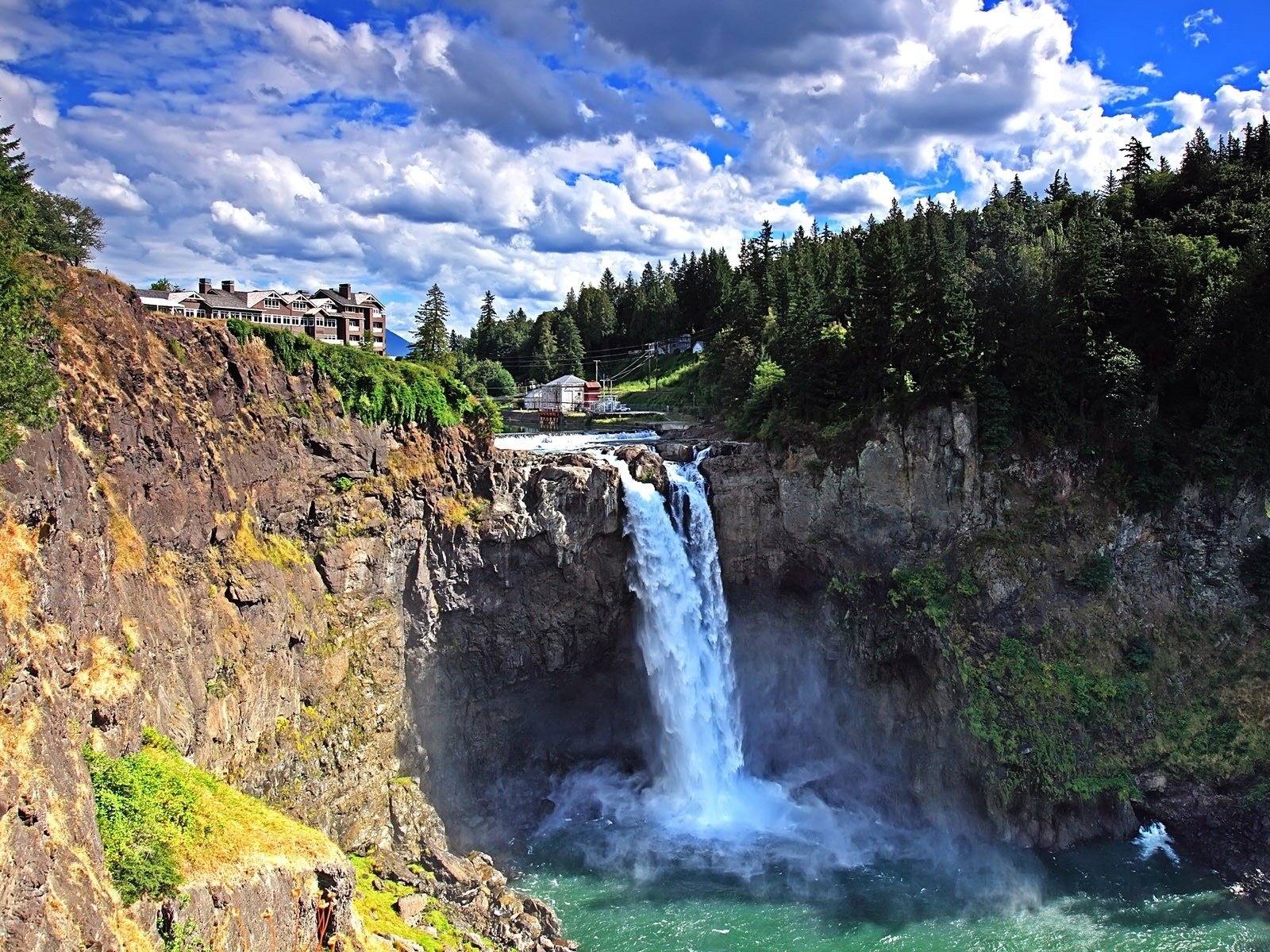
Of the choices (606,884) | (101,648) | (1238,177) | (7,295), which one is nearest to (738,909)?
(606,884)

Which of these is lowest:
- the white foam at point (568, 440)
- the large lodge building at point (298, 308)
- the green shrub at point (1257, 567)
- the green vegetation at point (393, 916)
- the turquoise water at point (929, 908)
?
the turquoise water at point (929, 908)

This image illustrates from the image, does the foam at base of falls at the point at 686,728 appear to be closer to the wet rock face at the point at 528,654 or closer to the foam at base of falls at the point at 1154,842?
the wet rock face at the point at 528,654

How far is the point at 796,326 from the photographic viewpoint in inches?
1987

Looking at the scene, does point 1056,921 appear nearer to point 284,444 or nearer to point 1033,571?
point 1033,571

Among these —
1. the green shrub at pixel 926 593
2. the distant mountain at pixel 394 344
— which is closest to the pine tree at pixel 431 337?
the distant mountain at pixel 394 344

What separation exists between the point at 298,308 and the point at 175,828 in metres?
48.8

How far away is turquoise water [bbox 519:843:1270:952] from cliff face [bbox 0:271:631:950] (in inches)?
160

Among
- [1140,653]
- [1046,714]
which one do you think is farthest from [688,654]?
[1140,653]

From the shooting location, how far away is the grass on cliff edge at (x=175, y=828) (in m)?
17.0

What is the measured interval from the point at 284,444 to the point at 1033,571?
1272 inches

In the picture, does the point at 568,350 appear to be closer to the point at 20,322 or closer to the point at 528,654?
the point at 528,654

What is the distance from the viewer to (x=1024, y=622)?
129 feet

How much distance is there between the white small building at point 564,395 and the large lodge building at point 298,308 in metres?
13.1

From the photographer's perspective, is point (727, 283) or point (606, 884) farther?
point (727, 283)
